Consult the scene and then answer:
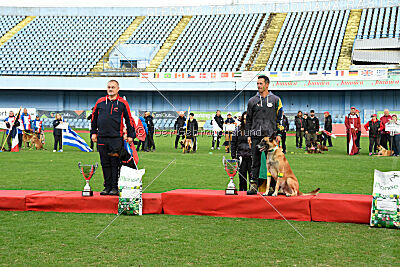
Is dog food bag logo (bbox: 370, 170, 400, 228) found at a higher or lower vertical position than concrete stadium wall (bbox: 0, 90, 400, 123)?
lower

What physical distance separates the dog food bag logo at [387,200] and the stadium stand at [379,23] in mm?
39277

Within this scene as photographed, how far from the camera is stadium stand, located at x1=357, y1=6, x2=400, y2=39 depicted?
4397cm

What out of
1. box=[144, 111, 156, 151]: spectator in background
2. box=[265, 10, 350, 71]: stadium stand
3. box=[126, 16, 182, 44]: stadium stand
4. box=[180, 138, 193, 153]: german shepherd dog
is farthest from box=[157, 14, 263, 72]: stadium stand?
box=[180, 138, 193, 153]: german shepherd dog

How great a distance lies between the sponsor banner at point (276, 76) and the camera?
130 feet

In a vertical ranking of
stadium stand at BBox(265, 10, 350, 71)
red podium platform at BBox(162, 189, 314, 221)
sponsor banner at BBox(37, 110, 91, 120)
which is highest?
stadium stand at BBox(265, 10, 350, 71)

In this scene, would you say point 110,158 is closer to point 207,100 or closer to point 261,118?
point 261,118

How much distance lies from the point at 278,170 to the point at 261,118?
0.88 meters

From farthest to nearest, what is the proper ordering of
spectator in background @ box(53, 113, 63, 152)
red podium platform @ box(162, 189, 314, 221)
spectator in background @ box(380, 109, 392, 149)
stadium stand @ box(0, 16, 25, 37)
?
stadium stand @ box(0, 16, 25, 37) → spectator in background @ box(53, 113, 63, 152) → spectator in background @ box(380, 109, 392, 149) → red podium platform @ box(162, 189, 314, 221)

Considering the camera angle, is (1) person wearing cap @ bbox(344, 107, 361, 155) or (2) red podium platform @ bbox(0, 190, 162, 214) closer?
(2) red podium platform @ bbox(0, 190, 162, 214)

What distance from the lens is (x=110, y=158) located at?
8.62m

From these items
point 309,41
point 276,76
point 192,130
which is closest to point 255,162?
point 192,130

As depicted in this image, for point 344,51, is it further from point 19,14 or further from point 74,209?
point 74,209

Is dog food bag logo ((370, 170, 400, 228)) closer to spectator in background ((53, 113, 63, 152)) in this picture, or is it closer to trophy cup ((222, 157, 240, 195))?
trophy cup ((222, 157, 240, 195))

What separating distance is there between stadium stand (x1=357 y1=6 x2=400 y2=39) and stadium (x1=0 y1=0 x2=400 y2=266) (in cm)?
16
